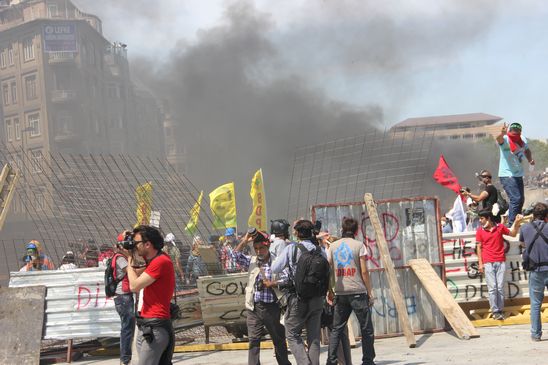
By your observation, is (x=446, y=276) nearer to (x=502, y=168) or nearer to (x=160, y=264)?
(x=502, y=168)

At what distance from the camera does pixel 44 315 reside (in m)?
12.2

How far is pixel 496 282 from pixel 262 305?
456cm

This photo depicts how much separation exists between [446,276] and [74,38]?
193 ft

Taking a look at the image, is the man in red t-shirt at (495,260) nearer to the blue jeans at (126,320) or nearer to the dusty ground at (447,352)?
the dusty ground at (447,352)

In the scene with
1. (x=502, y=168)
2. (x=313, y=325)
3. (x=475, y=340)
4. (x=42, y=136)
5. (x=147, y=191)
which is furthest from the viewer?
(x=42, y=136)

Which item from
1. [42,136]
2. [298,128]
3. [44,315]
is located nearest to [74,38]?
[42,136]

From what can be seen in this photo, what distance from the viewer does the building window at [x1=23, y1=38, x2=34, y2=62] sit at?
6688cm

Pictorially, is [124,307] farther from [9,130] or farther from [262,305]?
[9,130]

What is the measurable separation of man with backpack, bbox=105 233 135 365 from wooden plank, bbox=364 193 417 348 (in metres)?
3.32

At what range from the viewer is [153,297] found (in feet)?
22.7

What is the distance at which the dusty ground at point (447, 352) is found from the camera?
9602 mm

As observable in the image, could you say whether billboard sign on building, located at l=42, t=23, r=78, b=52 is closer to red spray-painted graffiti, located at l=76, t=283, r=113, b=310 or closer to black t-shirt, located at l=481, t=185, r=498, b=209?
red spray-painted graffiti, located at l=76, t=283, r=113, b=310

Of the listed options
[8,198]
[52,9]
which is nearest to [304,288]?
[8,198]

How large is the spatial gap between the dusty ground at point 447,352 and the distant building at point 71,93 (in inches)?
2021
